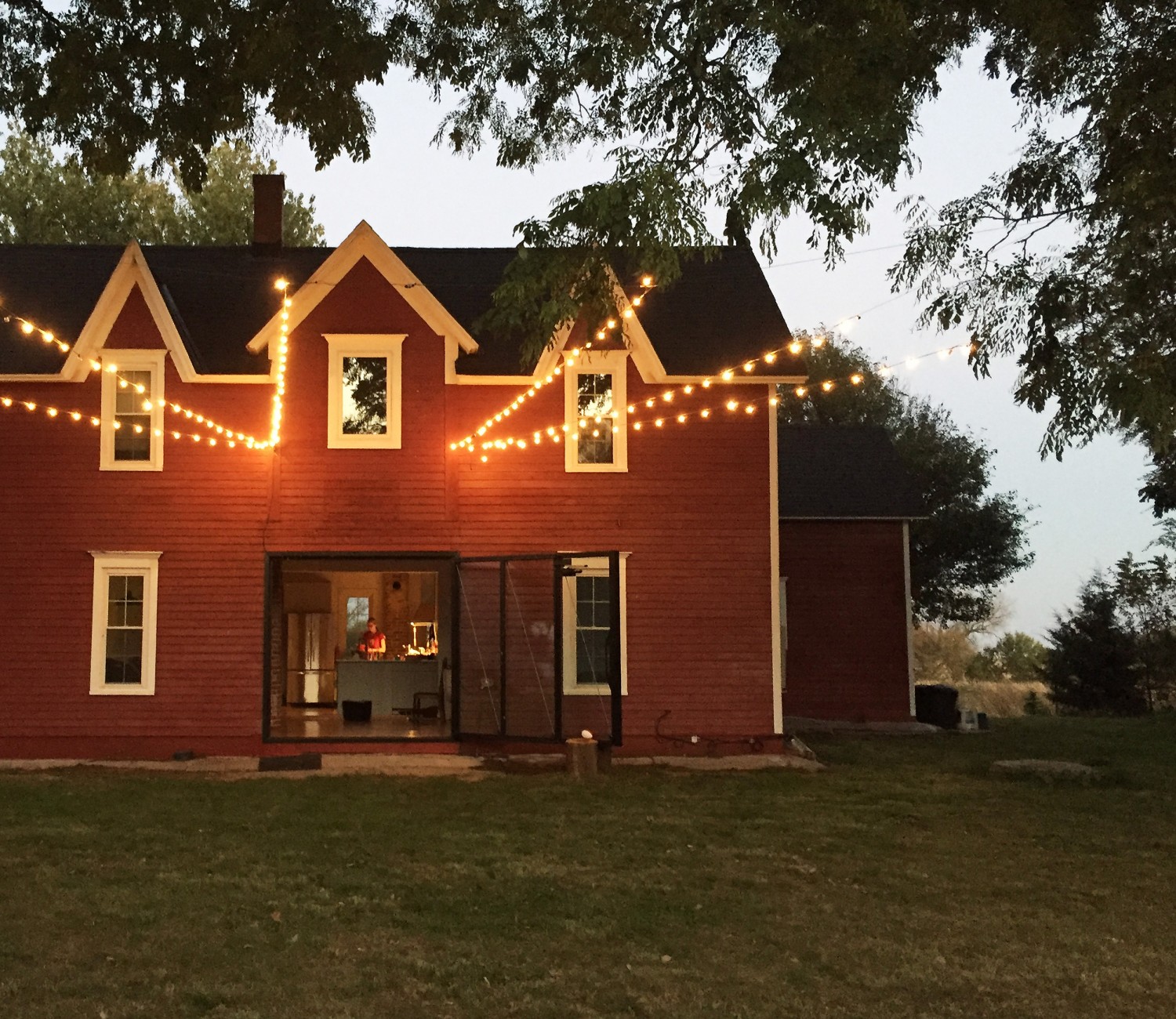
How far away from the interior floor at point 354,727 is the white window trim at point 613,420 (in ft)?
12.0

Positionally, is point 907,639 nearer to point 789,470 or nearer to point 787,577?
point 787,577

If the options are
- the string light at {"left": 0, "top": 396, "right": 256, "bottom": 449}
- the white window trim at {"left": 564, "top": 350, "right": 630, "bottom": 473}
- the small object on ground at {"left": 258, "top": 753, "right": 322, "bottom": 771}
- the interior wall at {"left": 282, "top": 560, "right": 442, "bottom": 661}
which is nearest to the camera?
the small object on ground at {"left": 258, "top": 753, "right": 322, "bottom": 771}

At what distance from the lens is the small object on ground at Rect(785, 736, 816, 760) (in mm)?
16781

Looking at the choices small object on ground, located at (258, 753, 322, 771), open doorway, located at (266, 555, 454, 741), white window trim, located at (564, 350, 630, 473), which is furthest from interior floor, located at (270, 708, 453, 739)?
white window trim, located at (564, 350, 630, 473)

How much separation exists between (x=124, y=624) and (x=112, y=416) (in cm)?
251

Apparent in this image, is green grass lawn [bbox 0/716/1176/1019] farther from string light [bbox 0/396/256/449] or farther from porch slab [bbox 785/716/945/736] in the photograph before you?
porch slab [bbox 785/716/945/736]

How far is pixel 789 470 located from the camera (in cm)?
2489

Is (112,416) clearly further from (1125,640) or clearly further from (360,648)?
(1125,640)

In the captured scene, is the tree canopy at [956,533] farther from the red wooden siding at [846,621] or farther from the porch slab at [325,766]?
the porch slab at [325,766]

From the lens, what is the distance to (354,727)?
60.6ft

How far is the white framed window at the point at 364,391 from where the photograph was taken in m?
16.7

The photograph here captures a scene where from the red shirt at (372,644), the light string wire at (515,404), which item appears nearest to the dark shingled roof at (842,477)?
the red shirt at (372,644)

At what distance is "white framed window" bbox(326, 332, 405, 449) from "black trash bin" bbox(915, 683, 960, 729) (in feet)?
37.8

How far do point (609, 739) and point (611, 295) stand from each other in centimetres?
558
